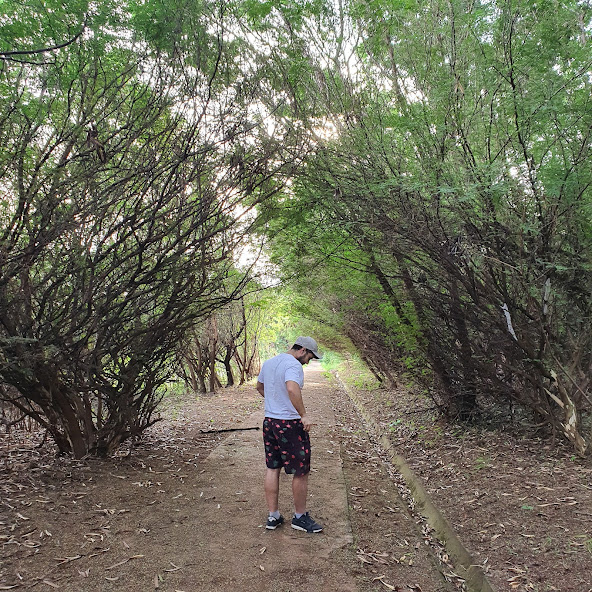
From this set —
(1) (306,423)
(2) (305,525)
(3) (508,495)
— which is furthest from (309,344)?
(3) (508,495)

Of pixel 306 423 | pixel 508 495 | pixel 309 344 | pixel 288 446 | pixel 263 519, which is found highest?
pixel 309 344

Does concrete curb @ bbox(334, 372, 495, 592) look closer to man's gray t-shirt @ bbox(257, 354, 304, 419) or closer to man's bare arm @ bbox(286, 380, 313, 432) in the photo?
man's bare arm @ bbox(286, 380, 313, 432)

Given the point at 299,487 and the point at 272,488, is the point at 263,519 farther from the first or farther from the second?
the point at 299,487

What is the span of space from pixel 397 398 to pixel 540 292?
7.52 m

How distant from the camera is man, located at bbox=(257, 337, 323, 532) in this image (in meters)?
3.95

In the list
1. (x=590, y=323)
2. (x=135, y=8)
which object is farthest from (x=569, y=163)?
(x=135, y=8)

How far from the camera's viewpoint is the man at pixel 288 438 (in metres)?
3.95

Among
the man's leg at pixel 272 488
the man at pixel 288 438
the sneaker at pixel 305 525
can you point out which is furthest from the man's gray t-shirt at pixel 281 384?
the sneaker at pixel 305 525

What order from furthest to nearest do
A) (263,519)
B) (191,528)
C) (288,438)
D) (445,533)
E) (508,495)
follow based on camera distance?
(508,495) < (445,533) < (263,519) < (191,528) < (288,438)

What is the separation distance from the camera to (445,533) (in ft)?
14.7

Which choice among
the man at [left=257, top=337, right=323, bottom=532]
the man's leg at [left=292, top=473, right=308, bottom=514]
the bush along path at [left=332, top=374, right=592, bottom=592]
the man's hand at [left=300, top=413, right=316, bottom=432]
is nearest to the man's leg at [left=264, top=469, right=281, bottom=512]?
the man at [left=257, top=337, right=323, bottom=532]

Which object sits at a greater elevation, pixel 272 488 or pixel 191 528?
pixel 272 488

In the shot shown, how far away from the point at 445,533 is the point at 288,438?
188 cm

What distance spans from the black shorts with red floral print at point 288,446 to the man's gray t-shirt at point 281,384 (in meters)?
0.07
